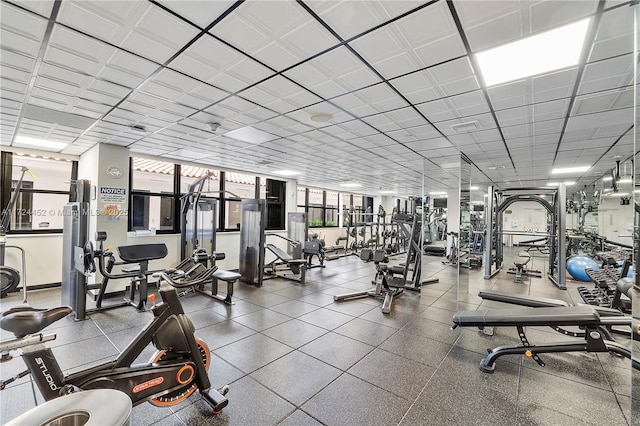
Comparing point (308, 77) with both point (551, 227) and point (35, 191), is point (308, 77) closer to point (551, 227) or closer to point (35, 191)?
point (35, 191)

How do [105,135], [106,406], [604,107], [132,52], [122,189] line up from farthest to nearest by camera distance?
[122,189], [105,135], [604,107], [132,52], [106,406]

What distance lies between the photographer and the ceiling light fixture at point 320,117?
3460 millimetres

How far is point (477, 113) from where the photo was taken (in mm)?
3361

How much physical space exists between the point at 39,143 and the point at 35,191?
1047 millimetres

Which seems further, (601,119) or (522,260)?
(522,260)

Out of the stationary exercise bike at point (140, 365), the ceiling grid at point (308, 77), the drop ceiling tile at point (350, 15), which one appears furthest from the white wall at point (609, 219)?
the stationary exercise bike at point (140, 365)

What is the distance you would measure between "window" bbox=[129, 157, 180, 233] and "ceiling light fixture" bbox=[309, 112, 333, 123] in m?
4.68

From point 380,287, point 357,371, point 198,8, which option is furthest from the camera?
point 380,287

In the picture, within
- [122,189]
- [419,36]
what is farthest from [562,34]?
[122,189]

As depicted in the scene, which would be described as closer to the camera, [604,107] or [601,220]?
[604,107]

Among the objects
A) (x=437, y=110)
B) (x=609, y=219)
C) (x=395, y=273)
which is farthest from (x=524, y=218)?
(x=437, y=110)

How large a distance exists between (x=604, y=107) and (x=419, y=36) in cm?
275

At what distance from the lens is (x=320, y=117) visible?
354 cm

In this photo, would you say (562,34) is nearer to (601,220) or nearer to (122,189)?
(122,189)
